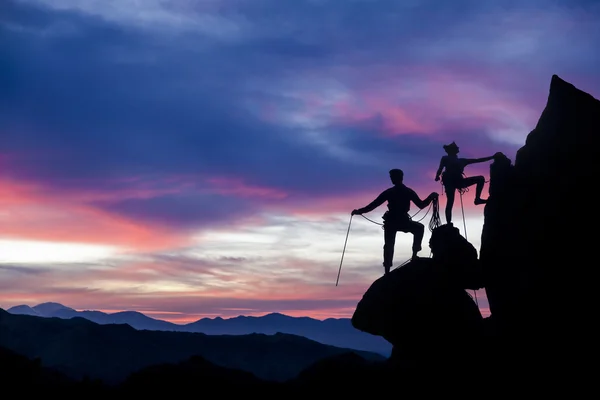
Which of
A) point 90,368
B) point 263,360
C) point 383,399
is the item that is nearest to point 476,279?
point 383,399

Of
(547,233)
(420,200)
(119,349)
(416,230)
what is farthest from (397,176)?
(119,349)

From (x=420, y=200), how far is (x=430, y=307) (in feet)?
13.9

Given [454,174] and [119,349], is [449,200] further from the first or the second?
[119,349]

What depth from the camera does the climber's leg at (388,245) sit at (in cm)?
2480

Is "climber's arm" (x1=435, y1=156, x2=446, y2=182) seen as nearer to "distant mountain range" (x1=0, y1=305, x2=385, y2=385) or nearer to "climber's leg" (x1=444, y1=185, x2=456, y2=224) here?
"climber's leg" (x1=444, y1=185, x2=456, y2=224)

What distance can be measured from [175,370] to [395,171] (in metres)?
11.2

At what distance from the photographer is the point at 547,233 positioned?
23625 mm

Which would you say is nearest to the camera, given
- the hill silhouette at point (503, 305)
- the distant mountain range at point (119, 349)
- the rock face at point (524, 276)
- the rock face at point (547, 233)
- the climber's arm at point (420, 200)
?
the hill silhouette at point (503, 305)

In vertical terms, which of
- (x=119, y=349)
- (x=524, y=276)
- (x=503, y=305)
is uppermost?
(x=119, y=349)

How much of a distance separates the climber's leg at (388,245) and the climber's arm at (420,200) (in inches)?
54.7

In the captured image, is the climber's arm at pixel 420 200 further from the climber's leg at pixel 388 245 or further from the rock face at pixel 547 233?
the rock face at pixel 547 233

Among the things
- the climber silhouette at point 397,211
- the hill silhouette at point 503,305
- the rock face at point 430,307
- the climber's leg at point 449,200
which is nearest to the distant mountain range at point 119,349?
the rock face at point 430,307

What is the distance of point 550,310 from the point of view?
75.3 feet

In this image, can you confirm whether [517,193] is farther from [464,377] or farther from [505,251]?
[464,377]
